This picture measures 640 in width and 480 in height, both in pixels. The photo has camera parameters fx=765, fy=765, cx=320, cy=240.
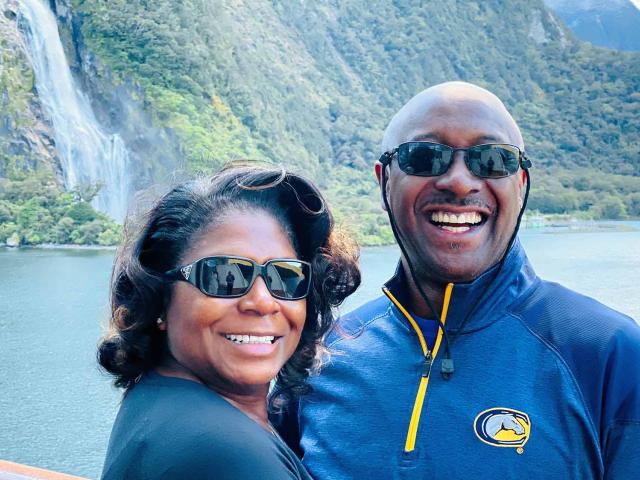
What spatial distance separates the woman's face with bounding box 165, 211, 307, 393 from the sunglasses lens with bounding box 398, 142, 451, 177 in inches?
15.1

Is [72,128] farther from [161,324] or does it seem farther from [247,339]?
[247,339]

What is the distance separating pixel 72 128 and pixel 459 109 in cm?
3624

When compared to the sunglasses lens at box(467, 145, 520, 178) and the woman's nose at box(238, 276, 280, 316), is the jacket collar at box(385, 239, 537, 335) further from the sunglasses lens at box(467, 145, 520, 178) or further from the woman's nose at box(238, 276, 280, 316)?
the woman's nose at box(238, 276, 280, 316)

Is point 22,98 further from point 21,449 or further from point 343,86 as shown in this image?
point 343,86

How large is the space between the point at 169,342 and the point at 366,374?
0.44 meters

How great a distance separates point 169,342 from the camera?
4.05 ft

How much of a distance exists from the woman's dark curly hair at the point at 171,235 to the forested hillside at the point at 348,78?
29115mm

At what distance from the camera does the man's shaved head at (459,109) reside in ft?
4.90

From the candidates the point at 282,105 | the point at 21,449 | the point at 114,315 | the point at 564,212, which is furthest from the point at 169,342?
the point at 282,105

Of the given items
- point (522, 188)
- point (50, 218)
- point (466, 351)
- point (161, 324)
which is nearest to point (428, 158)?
point (522, 188)

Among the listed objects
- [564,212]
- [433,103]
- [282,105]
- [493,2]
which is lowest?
[564,212]

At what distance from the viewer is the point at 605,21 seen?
87562 mm

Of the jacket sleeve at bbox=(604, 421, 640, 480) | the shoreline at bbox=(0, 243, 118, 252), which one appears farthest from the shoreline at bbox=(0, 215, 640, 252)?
the jacket sleeve at bbox=(604, 421, 640, 480)

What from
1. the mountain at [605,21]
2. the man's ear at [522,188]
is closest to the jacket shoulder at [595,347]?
the man's ear at [522,188]
